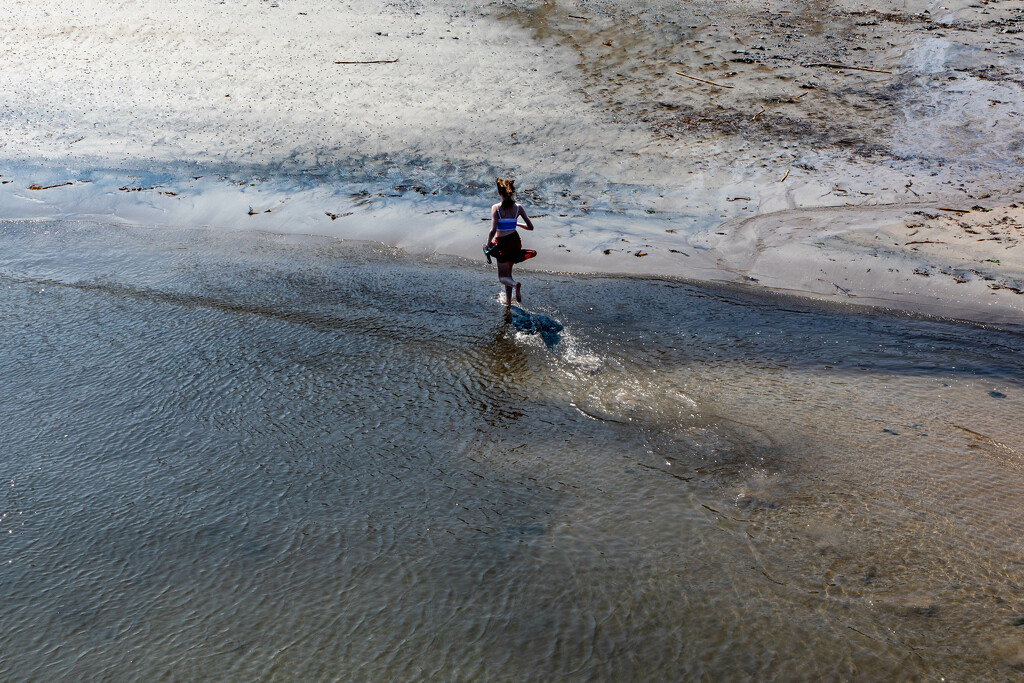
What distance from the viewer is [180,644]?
10.9 feet

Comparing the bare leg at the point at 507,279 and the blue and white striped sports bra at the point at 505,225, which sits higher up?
the blue and white striped sports bra at the point at 505,225

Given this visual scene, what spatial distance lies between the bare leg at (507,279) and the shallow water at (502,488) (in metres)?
0.15

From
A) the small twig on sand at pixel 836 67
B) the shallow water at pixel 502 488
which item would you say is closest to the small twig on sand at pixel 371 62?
the shallow water at pixel 502 488

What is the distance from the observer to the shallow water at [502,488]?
10.9 ft

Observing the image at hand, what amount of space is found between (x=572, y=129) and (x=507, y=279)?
4.34 metres

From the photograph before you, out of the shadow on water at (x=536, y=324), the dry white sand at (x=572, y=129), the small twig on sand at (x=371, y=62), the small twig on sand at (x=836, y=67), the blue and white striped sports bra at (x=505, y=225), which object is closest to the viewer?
the shadow on water at (x=536, y=324)

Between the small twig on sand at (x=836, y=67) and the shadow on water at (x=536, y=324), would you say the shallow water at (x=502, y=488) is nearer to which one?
the shadow on water at (x=536, y=324)

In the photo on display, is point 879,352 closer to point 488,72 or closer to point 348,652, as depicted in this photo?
point 348,652

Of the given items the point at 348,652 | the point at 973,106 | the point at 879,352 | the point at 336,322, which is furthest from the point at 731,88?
the point at 348,652

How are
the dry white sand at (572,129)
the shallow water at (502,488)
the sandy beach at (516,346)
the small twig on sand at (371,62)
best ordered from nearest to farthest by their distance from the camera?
the shallow water at (502,488) < the sandy beach at (516,346) < the dry white sand at (572,129) < the small twig on sand at (371,62)

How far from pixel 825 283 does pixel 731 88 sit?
15.8 ft

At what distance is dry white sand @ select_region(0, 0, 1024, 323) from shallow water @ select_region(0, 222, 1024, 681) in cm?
140

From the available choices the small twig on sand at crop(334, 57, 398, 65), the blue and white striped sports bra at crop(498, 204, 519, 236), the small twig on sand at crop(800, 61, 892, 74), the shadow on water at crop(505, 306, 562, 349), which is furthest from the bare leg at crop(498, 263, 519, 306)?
the small twig on sand at crop(800, 61, 892, 74)

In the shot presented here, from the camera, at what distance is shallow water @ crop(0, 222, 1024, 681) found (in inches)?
131
